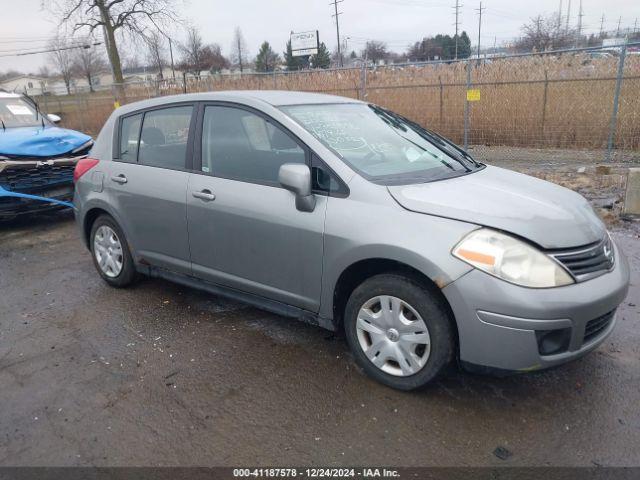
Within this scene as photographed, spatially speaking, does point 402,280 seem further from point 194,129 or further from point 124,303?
point 124,303

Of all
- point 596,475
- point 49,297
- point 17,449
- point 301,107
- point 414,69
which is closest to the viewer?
point 596,475

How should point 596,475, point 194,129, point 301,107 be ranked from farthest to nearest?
1. point 194,129
2. point 301,107
3. point 596,475

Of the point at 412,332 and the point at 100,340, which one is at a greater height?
the point at 412,332

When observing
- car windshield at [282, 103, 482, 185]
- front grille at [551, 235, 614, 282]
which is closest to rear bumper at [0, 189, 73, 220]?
car windshield at [282, 103, 482, 185]

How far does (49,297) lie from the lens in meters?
4.71

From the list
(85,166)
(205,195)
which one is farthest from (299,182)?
(85,166)

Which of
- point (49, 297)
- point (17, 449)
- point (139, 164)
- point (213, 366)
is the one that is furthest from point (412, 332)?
point (49, 297)

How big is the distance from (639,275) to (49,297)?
5.38m

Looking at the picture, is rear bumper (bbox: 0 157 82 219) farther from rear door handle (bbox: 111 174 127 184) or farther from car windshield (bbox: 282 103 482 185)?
car windshield (bbox: 282 103 482 185)

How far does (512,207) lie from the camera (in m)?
2.83

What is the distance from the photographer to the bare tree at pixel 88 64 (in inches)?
2195

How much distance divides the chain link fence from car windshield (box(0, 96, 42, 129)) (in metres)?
7.04

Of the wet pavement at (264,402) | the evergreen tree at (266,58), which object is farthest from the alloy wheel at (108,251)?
the evergreen tree at (266,58)

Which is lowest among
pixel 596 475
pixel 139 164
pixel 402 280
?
pixel 596 475
